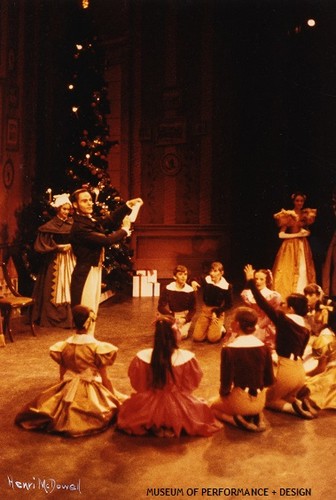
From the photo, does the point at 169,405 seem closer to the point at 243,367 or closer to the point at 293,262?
the point at 243,367

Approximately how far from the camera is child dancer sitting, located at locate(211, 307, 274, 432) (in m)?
4.12

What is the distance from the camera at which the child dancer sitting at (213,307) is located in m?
6.44

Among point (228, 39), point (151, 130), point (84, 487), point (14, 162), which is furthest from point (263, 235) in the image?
point (84, 487)

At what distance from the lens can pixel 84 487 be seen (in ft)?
11.1

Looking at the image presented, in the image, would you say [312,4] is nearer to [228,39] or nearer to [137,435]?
[228,39]

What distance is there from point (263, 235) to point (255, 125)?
1693 millimetres

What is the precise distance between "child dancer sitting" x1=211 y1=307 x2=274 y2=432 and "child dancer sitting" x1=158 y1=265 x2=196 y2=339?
2.30m

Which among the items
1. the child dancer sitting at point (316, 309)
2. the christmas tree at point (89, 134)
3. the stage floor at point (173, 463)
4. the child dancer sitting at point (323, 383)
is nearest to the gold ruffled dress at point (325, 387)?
the child dancer sitting at point (323, 383)

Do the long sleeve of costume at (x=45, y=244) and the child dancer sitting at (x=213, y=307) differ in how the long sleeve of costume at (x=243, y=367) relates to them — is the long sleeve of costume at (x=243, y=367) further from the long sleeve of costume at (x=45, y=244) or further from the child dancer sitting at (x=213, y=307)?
the long sleeve of costume at (x=45, y=244)

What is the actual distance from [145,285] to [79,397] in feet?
16.3

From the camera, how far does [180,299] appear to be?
21.4 feet

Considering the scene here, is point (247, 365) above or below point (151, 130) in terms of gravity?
below

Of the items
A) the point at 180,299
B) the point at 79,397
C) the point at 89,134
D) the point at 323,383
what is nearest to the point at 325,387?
the point at 323,383
